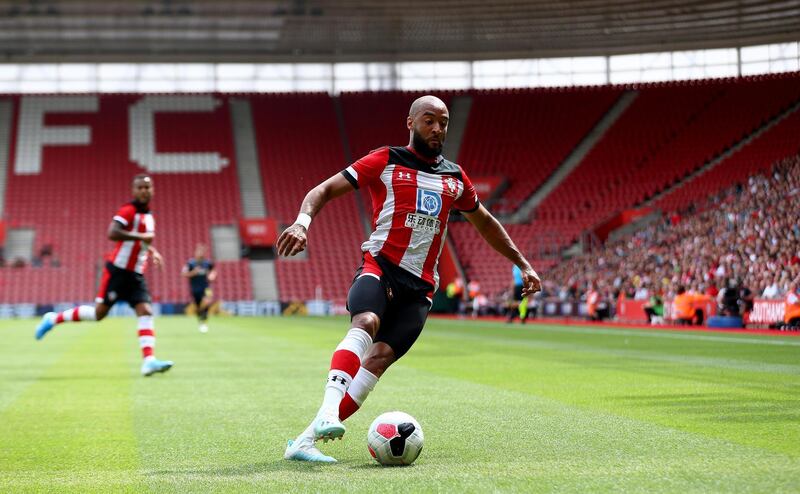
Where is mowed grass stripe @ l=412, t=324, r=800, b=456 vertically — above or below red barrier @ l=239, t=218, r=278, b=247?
below

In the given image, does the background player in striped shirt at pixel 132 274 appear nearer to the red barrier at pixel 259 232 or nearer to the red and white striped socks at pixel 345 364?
the red and white striped socks at pixel 345 364

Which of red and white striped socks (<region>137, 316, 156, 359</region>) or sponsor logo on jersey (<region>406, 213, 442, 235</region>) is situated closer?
sponsor logo on jersey (<region>406, 213, 442, 235</region>)

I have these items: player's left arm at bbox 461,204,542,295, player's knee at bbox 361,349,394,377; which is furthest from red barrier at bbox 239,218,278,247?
player's knee at bbox 361,349,394,377

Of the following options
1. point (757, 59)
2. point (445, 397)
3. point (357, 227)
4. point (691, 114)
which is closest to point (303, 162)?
point (357, 227)

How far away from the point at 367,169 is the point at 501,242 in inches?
51.4

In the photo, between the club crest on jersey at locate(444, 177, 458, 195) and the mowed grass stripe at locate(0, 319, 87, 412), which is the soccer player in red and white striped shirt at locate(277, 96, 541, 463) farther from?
the mowed grass stripe at locate(0, 319, 87, 412)

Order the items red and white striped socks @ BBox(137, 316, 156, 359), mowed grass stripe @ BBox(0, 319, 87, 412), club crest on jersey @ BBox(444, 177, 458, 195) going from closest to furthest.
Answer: club crest on jersey @ BBox(444, 177, 458, 195) < mowed grass stripe @ BBox(0, 319, 87, 412) < red and white striped socks @ BBox(137, 316, 156, 359)

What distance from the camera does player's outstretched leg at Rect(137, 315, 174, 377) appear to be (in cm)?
1304

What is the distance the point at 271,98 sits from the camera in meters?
56.3

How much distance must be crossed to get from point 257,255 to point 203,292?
22.3 meters

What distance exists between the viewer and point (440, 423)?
7.98 metres

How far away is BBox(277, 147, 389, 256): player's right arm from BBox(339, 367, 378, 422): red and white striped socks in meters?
1.10

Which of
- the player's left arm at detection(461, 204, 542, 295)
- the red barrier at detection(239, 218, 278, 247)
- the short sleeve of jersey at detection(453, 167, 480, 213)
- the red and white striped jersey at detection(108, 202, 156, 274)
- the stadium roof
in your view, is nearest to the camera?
the short sleeve of jersey at detection(453, 167, 480, 213)

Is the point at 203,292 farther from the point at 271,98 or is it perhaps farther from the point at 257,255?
the point at 271,98
